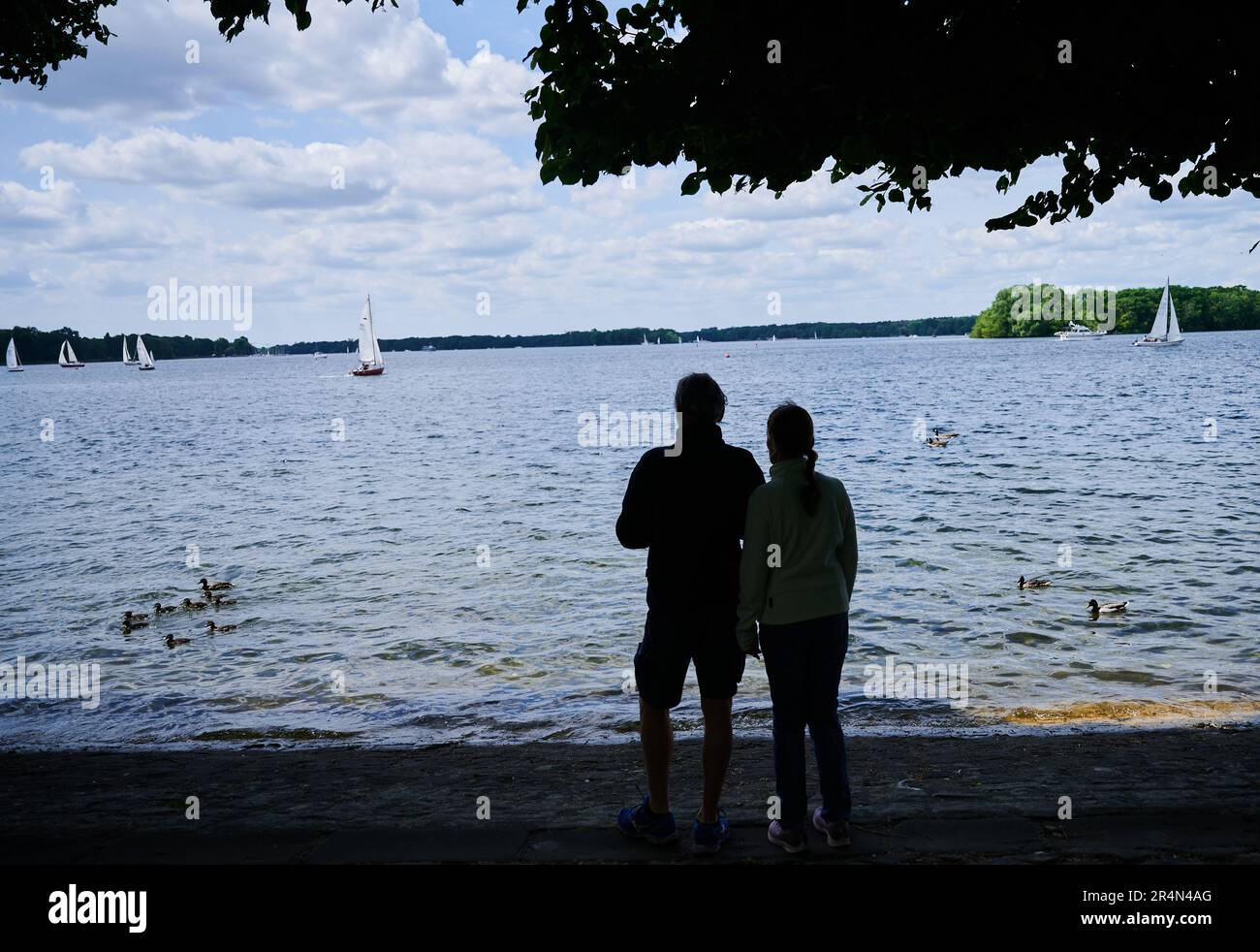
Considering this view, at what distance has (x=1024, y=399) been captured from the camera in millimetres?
73562

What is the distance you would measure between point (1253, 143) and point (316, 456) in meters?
45.1

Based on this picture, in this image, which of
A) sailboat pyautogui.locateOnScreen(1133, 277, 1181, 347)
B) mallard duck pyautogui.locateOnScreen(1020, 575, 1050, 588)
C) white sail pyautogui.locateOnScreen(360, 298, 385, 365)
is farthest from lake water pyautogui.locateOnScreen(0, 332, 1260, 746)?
sailboat pyautogui.locateOnScreen(1133, 277, 1181, 347)

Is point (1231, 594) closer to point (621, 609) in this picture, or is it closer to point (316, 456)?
point (621, 609)

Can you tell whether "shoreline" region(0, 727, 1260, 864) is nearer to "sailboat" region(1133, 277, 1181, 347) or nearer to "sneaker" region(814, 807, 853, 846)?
"sneaker" region(814, 807, 853, 846)

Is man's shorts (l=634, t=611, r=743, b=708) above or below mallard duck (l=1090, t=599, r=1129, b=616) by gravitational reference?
above

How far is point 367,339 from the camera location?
112 metres

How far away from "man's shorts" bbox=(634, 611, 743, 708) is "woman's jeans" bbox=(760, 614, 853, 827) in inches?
7.5

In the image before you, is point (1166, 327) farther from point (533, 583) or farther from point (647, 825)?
point (647, 825)

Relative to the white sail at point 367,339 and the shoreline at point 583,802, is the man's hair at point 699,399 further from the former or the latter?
the white sail at point 367,339

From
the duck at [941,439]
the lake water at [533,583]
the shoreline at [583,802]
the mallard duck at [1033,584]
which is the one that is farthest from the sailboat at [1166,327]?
the shoreline at [583,802]

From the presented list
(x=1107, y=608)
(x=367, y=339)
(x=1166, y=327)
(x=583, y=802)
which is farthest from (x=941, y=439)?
(x=1166, y=327)

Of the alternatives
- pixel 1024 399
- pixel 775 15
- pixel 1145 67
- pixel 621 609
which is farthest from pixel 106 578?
pixel 1024 399

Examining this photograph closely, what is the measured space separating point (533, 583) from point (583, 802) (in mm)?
12322

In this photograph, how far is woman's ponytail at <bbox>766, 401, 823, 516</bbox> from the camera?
4.92m
